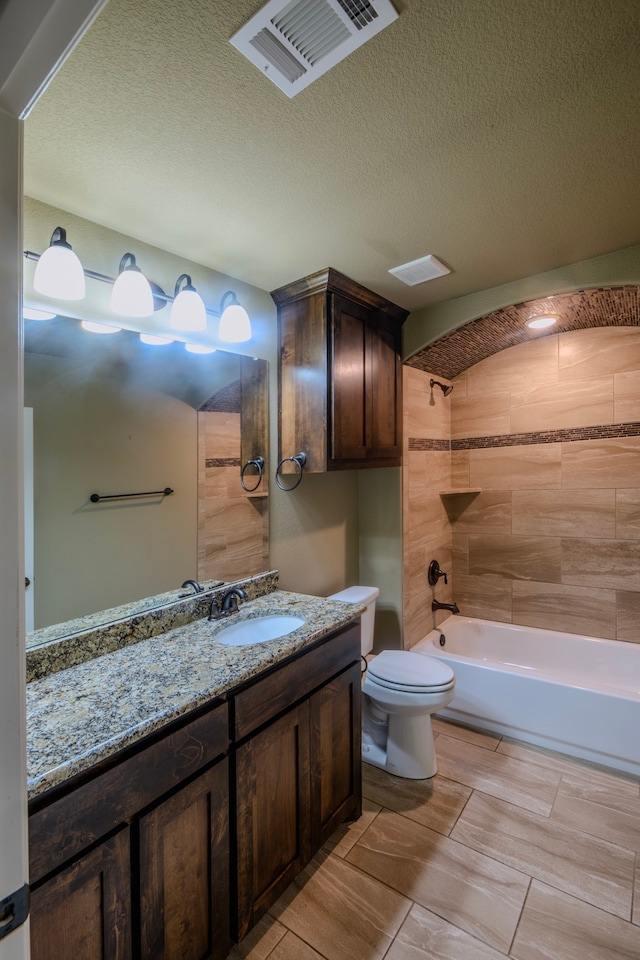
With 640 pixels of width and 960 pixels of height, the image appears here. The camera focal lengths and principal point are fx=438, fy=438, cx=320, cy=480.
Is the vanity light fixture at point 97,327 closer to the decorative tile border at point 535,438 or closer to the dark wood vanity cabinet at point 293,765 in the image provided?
the dark wood vanity cabinet at point 293,765

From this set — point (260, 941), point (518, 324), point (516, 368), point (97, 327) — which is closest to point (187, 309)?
point (97, 327)

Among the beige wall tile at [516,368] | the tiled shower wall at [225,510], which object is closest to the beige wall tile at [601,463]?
the beige wall tile at [516,368]

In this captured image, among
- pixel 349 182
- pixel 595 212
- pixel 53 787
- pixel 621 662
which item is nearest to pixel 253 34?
pixel 349 182

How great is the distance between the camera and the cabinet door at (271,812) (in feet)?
4.31

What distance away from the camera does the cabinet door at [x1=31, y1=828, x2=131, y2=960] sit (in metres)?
0.87

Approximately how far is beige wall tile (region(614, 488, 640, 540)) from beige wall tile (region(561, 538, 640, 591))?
0.05 meters

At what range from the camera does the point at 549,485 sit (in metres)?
3.03

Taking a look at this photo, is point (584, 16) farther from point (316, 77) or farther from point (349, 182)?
point (349, 182)

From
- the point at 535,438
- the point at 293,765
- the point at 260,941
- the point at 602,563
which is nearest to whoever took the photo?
the point at 260,941

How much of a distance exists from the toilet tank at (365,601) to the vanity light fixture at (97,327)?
175cm

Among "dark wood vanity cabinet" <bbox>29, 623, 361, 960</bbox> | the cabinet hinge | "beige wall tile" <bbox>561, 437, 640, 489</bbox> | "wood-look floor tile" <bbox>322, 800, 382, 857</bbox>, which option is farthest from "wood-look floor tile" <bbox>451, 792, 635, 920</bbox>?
"beige wall tile" <bbox>561, 437, 640, 489</bbox>

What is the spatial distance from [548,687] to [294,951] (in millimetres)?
1662

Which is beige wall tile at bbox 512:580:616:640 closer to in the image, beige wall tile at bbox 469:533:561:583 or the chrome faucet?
beige wall tile at bbox 469:533:561:583

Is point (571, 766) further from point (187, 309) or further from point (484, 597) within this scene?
point (187, 309)
